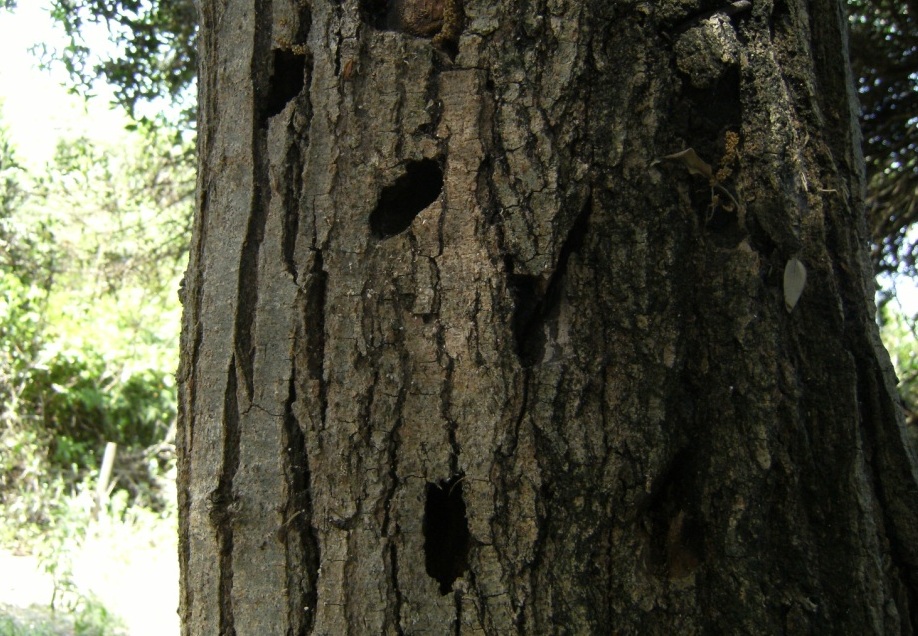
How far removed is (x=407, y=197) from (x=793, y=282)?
27.8 inches

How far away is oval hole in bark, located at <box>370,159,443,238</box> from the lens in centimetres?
142

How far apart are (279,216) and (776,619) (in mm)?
1105

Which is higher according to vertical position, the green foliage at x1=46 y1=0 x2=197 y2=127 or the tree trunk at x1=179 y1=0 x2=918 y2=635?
the green foliage at x1=46 y1=0 x2=197 y2=127

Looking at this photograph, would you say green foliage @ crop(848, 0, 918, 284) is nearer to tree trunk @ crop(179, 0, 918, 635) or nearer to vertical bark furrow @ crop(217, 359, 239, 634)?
tree trunk @ crop(179, 0, 918, 635)

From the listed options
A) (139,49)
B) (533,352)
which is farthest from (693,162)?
(139,49)

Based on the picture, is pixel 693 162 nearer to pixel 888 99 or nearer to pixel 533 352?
pixel 533 352

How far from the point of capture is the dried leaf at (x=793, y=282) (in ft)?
4.77

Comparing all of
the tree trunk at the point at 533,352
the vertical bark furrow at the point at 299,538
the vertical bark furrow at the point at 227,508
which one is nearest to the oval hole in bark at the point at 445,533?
the tree trunk at the point at 533,352

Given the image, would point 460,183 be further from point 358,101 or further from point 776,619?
point 776,619

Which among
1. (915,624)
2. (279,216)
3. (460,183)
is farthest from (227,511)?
(915,624)

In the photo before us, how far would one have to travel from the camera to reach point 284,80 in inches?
62.1

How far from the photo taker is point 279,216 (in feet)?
4.81

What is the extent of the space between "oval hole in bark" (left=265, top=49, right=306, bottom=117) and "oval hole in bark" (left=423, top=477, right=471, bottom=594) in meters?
0.78

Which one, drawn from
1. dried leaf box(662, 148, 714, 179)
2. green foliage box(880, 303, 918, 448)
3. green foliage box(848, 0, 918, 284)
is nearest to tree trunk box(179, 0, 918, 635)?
dried leaf box(662, 148, 714, 179)
